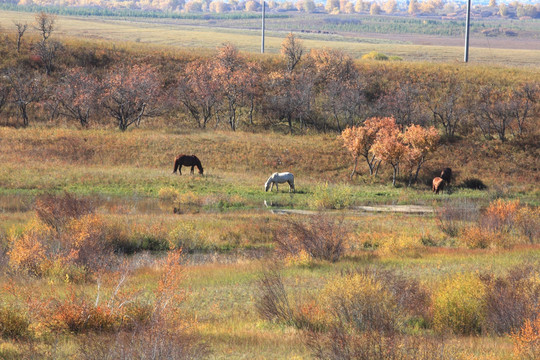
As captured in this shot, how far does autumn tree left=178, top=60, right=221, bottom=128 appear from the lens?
63.3 metres

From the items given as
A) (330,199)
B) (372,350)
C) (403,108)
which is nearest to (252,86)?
(403,108)

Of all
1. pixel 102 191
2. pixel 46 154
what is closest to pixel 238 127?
pixel 46 154

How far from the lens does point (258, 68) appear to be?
72.6m

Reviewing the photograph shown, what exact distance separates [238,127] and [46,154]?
71.2 ft

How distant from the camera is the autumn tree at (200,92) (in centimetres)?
6328

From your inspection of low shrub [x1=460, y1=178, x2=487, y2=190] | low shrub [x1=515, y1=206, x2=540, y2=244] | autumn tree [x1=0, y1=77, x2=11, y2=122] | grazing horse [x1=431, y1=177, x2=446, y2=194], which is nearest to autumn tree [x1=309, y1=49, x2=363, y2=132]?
low shrub [x1=460, y1=178, x2=487, y2=190]

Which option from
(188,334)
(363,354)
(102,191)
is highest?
(363,354)

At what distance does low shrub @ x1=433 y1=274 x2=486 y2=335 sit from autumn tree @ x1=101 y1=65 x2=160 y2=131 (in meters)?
47.5

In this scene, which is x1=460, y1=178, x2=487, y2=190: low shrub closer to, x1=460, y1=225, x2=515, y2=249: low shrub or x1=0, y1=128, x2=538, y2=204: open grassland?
x1=0, y1=128, x2=538, y2=204: open grassland

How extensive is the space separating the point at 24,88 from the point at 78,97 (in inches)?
244

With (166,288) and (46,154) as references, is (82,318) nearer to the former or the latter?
(166,288)

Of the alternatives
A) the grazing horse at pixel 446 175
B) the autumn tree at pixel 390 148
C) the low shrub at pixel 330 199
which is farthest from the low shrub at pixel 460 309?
the grazing horse at pixel 446 175

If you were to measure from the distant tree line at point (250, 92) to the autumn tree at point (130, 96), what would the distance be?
0.41ft

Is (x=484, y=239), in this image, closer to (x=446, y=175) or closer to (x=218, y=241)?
(x=218, y=241)
